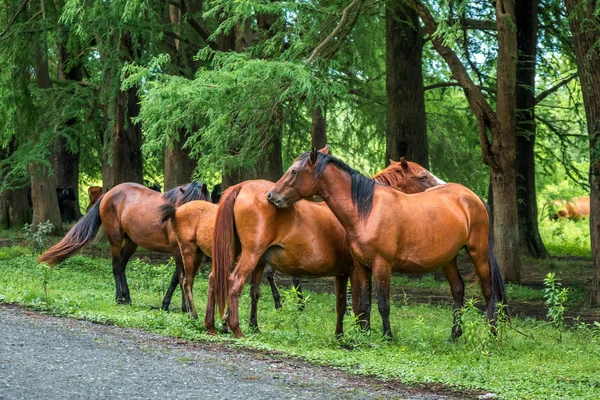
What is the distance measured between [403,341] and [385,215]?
127 centimetres

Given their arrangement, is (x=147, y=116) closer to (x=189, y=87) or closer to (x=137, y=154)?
(x=189, y=87)

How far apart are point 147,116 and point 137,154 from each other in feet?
28.1

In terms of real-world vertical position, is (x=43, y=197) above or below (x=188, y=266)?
above

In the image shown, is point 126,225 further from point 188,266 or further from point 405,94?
point 405,94

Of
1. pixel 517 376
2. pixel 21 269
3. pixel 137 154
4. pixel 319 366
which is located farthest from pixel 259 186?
pixel 137 154

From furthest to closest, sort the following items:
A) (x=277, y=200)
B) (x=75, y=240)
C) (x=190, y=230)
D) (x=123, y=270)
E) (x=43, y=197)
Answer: (x=43, y=197) → (x=75, y=240) → (x=123, y=270) → (x=190, y=230) → (x=277, y=200)

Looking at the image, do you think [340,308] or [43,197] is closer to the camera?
[340,308]

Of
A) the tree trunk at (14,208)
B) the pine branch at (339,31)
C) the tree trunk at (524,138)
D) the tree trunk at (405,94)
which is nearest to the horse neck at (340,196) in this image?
the pine branch at (339,31)

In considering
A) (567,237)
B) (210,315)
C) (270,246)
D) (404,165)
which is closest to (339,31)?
(404,165)

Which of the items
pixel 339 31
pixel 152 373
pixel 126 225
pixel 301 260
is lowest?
pixel 152 373

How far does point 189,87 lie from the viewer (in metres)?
13.5

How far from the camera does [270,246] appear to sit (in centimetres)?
1002

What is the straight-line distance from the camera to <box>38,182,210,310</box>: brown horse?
43.0ft

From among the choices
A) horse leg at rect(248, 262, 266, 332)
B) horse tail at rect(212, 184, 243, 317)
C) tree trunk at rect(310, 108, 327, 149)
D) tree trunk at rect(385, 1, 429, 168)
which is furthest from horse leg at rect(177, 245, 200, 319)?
tree trunk at rect(310, 108, 327, 149)
